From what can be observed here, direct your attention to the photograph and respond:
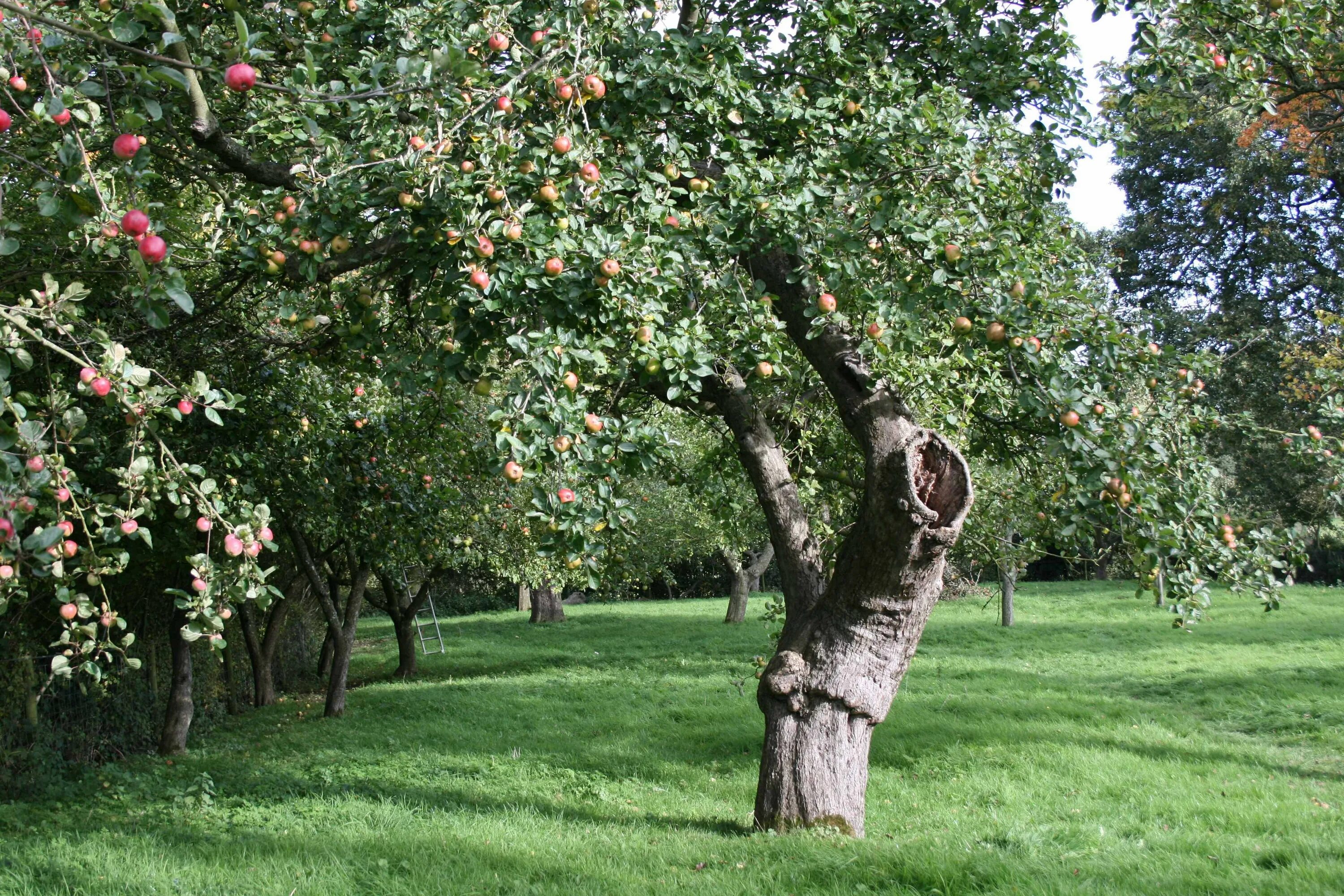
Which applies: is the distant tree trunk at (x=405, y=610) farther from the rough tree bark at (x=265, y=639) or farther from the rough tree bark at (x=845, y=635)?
the rough tree bark at (x=845, y=635)

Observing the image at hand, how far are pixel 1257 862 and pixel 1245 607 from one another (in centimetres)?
2044

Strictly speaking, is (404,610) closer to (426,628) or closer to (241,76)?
(426,628)

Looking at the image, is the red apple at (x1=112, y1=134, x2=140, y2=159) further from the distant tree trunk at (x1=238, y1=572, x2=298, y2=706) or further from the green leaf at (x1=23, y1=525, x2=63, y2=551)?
the distant tree trunk at (x1=238, y1=572, x2=298, y2=706)

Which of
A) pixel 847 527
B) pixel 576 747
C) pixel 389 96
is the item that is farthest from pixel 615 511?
pixel 576 747

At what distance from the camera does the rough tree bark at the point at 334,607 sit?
509 inches

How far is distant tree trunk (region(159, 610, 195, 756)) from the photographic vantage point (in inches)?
467

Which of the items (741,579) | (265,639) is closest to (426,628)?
(741,579)

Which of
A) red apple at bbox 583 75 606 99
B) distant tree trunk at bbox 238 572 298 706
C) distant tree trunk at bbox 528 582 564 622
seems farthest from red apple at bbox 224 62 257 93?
distant tree trunk at bbox 528 582 564 622

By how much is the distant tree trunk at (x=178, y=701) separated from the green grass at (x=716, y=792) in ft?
1.09

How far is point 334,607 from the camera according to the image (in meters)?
15.0

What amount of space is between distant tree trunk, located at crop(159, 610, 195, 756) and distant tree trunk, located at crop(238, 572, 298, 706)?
229 cm

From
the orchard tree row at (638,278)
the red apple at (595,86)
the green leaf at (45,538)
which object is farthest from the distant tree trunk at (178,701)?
the green leaf at (45,538)

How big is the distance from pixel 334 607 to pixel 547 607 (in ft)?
44.8

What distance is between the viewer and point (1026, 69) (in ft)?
20.6
